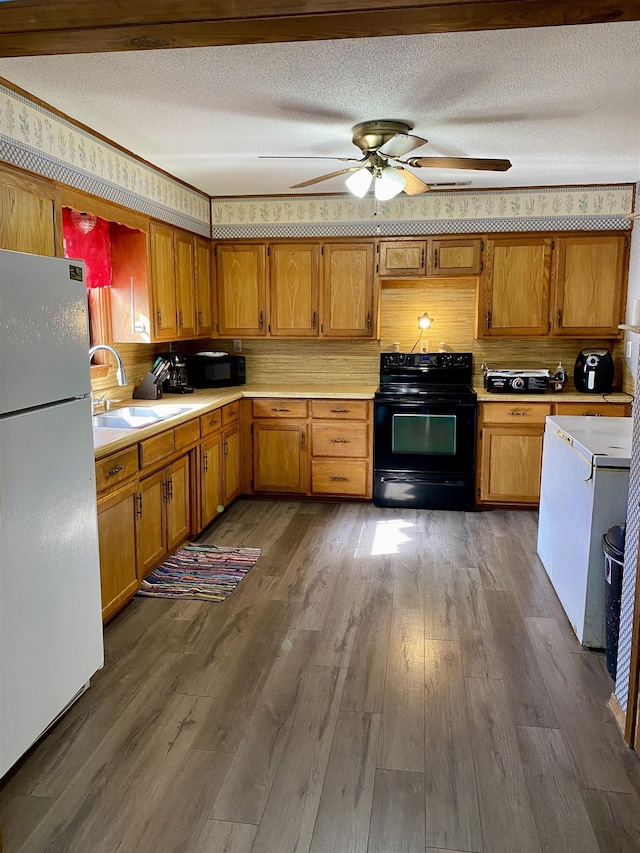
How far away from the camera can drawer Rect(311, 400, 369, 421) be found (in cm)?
500

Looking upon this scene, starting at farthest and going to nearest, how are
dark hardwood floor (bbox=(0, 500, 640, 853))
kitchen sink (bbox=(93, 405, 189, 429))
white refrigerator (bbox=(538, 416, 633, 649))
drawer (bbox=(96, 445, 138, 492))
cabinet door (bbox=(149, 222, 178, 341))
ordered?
1. cabinet door (bbox=(149, 222, 178, 341))
2. kitchen sink (bbox=(93, 405, 189, 429))
3. drawer (bbox=(96, 445, 138, 492))
4. white refrigerator (bbox=(538, 416, 633, 649))
5. dark hardwood floor (bbox=(0, 500, 640, 853))

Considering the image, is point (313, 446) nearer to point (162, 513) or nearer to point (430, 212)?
point (162, 513)

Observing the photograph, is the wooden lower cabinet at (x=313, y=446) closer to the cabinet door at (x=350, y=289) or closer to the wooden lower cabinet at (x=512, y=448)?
the cabinet door at (x=350, y=289)

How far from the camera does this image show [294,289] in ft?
17.1

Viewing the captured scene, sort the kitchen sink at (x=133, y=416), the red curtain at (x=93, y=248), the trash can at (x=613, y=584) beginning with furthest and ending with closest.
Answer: the kitchen sink at (x=133, y=416), the red curtain at (x=93, y=248), the trash can at (x=613, y=584)

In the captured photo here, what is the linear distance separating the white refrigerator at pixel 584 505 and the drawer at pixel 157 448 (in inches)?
82.5

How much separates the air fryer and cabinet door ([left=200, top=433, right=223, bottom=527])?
2.73 m

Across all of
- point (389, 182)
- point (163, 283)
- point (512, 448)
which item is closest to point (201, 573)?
point (163, 283)

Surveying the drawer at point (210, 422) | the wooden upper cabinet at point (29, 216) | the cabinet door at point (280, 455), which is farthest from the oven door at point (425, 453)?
the wooden upper cabinet at point (29, 216)

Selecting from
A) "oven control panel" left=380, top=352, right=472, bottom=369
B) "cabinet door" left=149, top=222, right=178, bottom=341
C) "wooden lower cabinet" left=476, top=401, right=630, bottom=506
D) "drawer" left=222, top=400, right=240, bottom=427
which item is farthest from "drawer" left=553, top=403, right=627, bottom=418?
"cabinet door" left=149, top=222, right=178, bottom=341

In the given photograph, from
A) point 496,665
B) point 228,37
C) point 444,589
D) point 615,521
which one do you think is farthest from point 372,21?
point 444,589

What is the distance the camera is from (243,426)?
16.9 ft

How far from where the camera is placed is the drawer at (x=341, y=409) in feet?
16.4

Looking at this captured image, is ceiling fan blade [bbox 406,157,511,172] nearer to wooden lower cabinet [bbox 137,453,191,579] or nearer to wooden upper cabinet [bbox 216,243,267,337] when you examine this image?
wooden lower cabinet [bbox 137,453,191,579]
